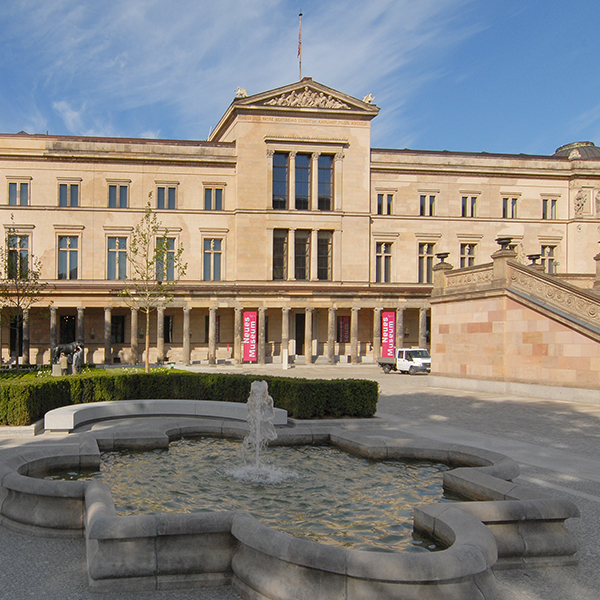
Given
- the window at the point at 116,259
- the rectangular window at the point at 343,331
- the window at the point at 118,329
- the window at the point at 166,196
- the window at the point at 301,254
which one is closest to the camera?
the window at the point at 116,259

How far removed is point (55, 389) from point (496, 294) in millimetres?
18376

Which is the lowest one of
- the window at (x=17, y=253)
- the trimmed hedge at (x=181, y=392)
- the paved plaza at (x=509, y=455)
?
the paved plaza at (x=509, y=455)

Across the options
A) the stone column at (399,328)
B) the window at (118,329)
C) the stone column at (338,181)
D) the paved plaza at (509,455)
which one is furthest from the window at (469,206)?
the window at (118,329)

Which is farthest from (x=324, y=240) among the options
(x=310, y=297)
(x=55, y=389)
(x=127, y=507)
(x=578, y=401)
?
(x=127, y=507)

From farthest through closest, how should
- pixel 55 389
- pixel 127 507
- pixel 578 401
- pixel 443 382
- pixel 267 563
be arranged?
1. pixel 443 382
2. pixel 578 401
3. pixel 55 389
4. pixel 127 507
5. pixel 267 563

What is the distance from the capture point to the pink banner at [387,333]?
1913 inches

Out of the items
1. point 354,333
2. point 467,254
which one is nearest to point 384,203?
point 467,254

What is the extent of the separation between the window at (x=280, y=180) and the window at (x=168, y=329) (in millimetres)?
13571

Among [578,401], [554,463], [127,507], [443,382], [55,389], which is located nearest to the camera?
[127,507]

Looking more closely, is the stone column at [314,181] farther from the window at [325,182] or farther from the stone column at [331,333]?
the stone column at [331,333]

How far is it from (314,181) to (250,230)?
7.16m

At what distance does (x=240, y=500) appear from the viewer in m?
8.45

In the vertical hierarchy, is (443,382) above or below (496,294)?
below

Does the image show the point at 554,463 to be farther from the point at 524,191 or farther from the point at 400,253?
the point at 524,191
